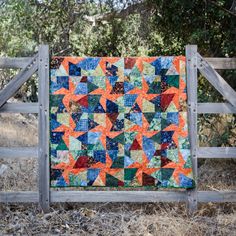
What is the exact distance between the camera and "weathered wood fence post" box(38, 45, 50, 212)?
484cm

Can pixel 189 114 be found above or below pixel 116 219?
above

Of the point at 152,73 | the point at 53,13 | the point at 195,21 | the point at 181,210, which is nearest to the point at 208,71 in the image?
the point at 152,73

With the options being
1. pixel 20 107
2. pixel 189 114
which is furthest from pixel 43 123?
pixel 189 114

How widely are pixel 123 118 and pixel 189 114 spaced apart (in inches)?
29.7

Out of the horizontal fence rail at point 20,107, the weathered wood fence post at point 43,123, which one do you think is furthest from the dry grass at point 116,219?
the horizontal fence rail at point 20,107

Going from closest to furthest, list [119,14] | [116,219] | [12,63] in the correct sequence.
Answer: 1. [116,219]
2. [12,63]
3. [119,14]

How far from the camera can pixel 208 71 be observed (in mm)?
4855

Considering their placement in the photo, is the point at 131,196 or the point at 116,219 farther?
the point at 131,196

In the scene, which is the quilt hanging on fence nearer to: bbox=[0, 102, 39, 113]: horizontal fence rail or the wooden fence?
the wooden fence

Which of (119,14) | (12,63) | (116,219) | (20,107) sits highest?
(119,14)

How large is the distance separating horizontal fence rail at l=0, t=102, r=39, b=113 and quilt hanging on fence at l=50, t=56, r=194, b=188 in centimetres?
20

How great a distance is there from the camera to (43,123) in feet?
15.9

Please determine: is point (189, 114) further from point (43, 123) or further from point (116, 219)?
point (43, 123)

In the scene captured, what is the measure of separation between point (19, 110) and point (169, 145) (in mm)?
1747
